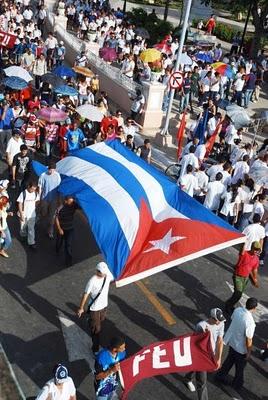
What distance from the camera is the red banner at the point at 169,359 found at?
23.6ft

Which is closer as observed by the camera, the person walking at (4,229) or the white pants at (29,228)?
the person walking at (4,229)

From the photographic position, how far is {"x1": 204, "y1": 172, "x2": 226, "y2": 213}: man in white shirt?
496 inches

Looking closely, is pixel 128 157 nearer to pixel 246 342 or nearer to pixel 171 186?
pixel 171 186

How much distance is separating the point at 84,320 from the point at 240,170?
232 inches

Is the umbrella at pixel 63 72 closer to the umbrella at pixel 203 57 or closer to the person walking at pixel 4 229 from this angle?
the umbrella at pixel 203 57

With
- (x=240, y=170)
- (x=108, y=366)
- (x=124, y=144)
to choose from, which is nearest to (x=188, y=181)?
(x=240, y=170)

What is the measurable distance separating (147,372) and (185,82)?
46.2 ft

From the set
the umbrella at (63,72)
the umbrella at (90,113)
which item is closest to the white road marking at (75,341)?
the umbrella at (90,113)

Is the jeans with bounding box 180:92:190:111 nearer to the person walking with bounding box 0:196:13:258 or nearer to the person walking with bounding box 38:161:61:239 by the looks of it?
the person walking with bounding box 38:161:61:239

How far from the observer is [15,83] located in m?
16.4

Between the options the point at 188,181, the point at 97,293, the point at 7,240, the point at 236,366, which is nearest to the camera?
the point at 236,366

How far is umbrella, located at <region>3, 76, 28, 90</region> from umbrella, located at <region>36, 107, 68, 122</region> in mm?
1963

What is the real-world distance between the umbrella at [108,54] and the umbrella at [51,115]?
10.0m

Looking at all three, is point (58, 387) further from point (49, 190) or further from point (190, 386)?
point (49, 190)
